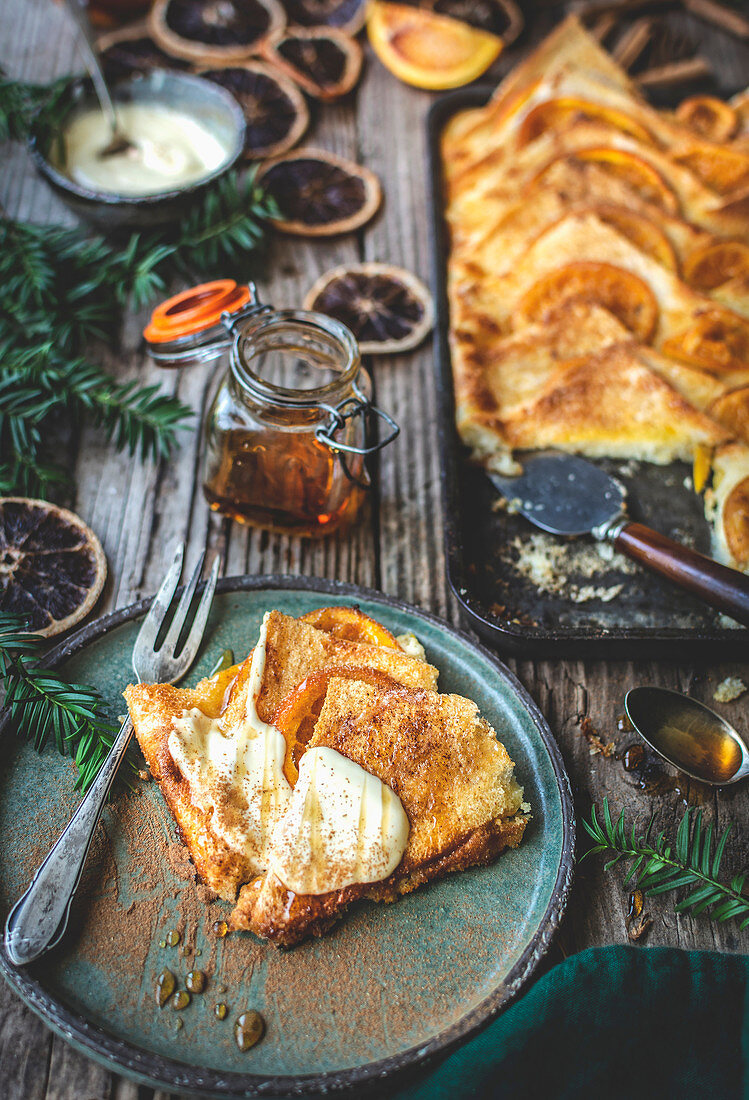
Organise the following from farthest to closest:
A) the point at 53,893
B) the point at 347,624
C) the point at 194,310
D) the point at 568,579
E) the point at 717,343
Answer: the point at 717,343
the point at 568,579
the point at 194,310
the point at 347,624
the point at 53,893

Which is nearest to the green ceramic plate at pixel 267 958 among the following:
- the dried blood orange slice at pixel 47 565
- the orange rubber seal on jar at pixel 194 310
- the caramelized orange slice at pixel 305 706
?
the caramelized orange slice at pixel 305 706

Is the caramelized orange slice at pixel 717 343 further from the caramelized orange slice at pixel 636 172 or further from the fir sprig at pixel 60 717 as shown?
the fir sprig at pixel 60 717

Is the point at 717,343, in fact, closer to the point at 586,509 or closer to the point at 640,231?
the point at 640,231

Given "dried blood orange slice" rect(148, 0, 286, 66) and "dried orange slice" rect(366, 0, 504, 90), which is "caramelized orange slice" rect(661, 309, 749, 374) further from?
"dried blood orange slice" rect(148, 0, 286, 66)

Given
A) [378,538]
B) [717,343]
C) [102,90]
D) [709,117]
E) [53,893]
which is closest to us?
[53,893]

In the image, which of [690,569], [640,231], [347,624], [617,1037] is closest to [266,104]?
[640,231]

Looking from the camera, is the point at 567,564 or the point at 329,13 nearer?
the point at 567,564
